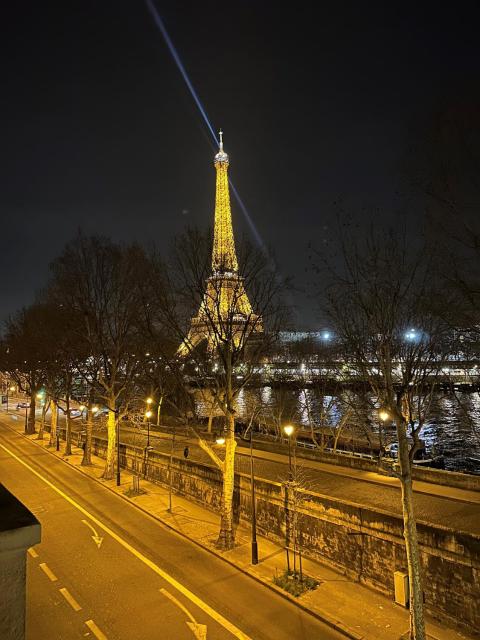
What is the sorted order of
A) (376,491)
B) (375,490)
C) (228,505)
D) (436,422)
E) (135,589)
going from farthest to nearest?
(436,422) < (375,490) < (376,491) < (228,505) < (135,589)

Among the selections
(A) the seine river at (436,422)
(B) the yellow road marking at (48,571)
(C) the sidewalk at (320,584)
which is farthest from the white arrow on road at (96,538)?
(A) the seine river at (436,422)

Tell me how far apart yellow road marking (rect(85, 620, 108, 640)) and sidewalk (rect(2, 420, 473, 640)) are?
16.5 ft

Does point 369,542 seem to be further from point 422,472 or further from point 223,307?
point 223,307

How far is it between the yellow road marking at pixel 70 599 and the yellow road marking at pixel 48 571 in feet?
2.80

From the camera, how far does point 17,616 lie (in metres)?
2.73

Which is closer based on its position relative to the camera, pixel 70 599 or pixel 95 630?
pixel 95 630

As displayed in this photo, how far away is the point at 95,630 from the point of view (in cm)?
1107

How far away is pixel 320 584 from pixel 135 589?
5541mm

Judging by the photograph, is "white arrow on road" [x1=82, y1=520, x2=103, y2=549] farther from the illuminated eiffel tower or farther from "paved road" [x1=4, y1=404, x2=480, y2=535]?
the illuminated eiffel tower

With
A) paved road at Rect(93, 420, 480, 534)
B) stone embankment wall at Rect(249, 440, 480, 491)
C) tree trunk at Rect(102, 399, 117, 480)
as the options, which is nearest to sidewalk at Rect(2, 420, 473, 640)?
paved road at Rect(93, 420, 480, 534)

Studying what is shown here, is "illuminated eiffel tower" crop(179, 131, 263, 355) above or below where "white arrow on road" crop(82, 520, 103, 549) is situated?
above

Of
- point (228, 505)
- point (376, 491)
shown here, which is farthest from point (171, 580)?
point (376, 491)

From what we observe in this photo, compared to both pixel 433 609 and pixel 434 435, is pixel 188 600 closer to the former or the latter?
pixel 433 609

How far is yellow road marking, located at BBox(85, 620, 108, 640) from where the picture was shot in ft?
35.3
